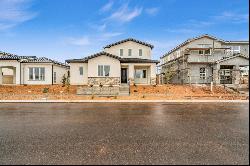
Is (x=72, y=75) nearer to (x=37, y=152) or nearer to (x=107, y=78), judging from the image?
(x=107, y=78)

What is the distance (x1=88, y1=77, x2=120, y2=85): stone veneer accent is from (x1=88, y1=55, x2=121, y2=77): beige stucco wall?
604 mm

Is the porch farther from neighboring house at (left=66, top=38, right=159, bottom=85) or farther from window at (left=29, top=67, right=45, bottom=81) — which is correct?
window at (left=29, top=67, right=45, bottom=81)

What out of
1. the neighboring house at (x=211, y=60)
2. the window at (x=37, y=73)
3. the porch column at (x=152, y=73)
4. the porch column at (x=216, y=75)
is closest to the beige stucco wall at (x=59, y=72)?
the window at (x=37, y=73)

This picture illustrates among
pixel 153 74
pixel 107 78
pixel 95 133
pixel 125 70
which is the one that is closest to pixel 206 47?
pixel 153 74

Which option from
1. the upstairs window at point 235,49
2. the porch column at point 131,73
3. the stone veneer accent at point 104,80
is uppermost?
the upstairs window at point 235,49

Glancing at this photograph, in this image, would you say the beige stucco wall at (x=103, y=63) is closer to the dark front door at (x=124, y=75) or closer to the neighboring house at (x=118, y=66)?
the neighboring house at (x=118, y=66)

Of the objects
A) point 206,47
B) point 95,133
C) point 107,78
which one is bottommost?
point 95,133

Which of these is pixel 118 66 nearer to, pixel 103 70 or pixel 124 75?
pixel 103 70

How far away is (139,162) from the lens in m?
5.20

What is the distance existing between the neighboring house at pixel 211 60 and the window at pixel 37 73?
2290 centimetres

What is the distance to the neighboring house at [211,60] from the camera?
35.7m

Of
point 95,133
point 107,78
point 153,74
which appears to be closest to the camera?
point 95,133

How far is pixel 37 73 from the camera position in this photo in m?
34.2

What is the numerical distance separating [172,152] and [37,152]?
3.58 metres
